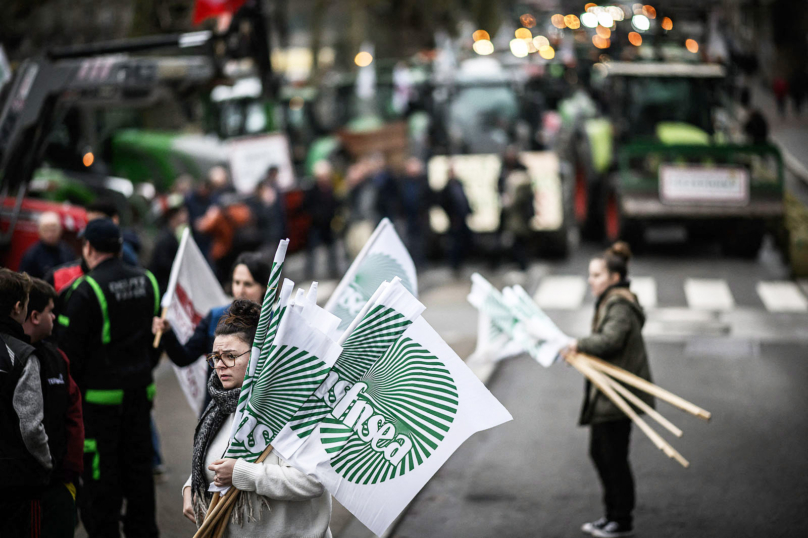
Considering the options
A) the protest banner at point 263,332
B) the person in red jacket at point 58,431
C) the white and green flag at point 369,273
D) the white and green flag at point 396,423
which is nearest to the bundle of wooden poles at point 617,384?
the white and green flag at point 369,273

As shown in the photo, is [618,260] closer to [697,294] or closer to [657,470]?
[657,470]

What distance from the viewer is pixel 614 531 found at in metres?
6.16

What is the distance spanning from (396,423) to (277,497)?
0.51m

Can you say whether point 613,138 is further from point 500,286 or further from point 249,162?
point 249,162

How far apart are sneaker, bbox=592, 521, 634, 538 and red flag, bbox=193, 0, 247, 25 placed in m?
8.33

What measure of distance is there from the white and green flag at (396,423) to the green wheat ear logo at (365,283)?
1.39 metres

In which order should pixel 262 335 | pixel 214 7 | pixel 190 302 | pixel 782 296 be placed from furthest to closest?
pixel 782 296, pixel 214 7, pixel 190 302, pixel 262 335

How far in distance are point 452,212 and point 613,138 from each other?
3.95 metres

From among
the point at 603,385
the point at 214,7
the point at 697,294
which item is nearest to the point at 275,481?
the point at 603,385

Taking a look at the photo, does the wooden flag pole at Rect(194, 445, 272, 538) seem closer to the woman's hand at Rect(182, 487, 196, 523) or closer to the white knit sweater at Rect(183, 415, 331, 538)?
the white knit sweater at Rect(183, 415, 331, 538)

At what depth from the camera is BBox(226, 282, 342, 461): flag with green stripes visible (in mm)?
3439

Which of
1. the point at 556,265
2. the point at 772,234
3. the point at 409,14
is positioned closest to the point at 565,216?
the point at 556,265

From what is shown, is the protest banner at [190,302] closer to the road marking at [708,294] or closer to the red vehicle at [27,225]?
the red vehicle at [27,225]

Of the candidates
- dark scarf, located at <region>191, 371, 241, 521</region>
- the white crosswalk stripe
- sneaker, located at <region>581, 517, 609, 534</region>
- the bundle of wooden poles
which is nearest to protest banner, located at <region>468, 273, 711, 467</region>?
the bundle of wooden poles
